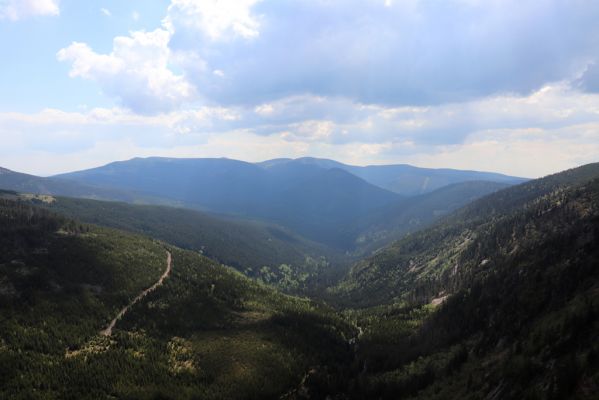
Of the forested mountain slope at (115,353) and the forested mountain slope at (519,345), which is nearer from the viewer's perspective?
the forested mountain slope at (519,345)

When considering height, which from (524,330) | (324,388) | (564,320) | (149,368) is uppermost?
(564,320)

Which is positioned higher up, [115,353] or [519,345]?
[519,345]

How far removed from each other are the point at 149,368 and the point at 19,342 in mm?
46574

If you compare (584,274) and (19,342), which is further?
(19,342)

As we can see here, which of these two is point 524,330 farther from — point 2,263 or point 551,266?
point 2,263

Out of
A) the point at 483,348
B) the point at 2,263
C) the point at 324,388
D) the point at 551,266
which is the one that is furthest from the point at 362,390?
the point at 2,263

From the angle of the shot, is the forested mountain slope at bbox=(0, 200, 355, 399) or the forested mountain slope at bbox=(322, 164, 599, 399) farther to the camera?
the forested mountain slope at bbox=(0, 200, 355, 399)

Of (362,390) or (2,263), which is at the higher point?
(2,263)

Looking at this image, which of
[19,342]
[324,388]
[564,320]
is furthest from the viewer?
[324,388]

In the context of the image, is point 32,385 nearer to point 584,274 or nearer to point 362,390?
point 362,390

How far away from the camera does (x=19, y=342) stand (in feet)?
480

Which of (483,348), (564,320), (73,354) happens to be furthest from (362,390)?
(73,354)

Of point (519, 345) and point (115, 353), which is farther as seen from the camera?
point (115, 353)

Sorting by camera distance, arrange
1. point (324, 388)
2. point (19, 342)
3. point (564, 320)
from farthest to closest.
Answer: point (324, 388) < point (19, 342) < point (564, 320)
